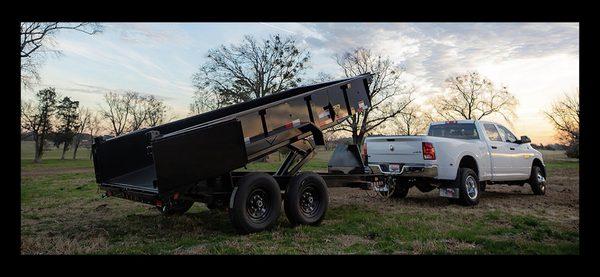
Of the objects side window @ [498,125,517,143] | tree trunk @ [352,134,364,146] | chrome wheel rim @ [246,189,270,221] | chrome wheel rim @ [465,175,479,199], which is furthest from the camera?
tree trunk @ [352,134,364,146]

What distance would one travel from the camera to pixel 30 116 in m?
48.1

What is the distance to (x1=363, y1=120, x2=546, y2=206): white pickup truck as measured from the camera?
29.2 ft

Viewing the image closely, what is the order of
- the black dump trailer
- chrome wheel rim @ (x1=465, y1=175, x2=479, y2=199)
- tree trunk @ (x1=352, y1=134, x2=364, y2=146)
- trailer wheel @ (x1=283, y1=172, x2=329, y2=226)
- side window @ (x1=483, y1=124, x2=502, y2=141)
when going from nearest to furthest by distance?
the black dump trailer, trailer wheel @ (x1=283, y1=172, x2=329, y2=226), chrome wheel rim @ (x1=465, y1=175, x2=479, y2=199), side window @ (x1=483, y1=124, x2=502, y2=141), tree trunk @ (x1=352, y1=134, x2=364, y2=146)

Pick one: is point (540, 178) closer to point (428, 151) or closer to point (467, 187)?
point (467, 187)

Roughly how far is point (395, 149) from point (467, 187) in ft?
5.89

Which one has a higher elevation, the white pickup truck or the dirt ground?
the white pickup truck

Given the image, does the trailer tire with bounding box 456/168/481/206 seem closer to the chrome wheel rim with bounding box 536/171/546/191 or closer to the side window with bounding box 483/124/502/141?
the side window with bounding box 483/124/502/141

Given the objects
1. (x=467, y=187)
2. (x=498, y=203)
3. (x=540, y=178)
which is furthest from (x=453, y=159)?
(x=540, y=178)

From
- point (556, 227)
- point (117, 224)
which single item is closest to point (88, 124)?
point (117, 224)

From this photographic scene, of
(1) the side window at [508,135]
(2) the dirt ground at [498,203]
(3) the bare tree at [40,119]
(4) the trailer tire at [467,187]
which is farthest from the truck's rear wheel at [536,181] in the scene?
(3) the bare tree at [40,119]

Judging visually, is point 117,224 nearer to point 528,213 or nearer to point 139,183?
point 139,183

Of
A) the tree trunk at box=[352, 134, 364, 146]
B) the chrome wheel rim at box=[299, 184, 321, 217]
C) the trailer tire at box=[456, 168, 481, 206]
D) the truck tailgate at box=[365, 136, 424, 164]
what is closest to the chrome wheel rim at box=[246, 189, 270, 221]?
the chrome wheel rim at box=[299, 184, 321, 217]

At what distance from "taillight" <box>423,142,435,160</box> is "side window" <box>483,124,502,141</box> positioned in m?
2.24
